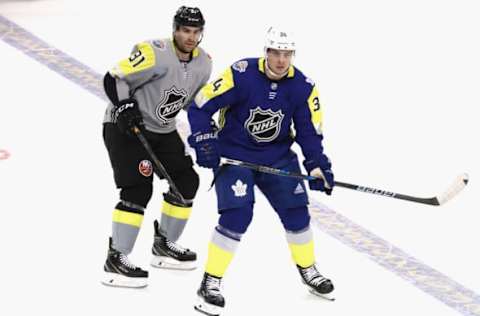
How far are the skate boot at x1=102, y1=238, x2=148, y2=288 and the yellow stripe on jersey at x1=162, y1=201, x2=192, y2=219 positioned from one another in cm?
35

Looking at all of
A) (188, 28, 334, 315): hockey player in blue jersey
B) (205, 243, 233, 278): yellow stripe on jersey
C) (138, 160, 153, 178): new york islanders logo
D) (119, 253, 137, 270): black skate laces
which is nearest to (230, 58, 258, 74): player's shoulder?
(188, 28, 334, 315): hockey player in blue jersey

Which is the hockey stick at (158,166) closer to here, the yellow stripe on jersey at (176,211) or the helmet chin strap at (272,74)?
the yellow stripe on jersey at (176,211)

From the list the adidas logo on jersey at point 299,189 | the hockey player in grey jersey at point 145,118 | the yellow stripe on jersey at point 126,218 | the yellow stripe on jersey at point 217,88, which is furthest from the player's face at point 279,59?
the yellow stripe on jersey at point 126,218

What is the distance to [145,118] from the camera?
6305 millimetres

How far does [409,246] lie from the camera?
6.97 metres

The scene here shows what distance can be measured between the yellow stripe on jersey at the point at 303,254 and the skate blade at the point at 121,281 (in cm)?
68

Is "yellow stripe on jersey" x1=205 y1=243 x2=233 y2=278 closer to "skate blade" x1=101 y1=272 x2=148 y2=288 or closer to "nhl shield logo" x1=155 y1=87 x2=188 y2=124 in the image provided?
"skate blade" x1=101 y1=272 x2=148 y2=288

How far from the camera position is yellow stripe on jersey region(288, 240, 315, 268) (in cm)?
623

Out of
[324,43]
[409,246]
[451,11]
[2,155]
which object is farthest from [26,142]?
[451,11]

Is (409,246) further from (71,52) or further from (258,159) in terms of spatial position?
(71,52)

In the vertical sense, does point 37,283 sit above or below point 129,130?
below

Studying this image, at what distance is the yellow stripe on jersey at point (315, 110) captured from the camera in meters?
6.08

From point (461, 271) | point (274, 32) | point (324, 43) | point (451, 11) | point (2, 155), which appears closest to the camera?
point (274, 32)

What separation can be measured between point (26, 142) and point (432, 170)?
231 cm
